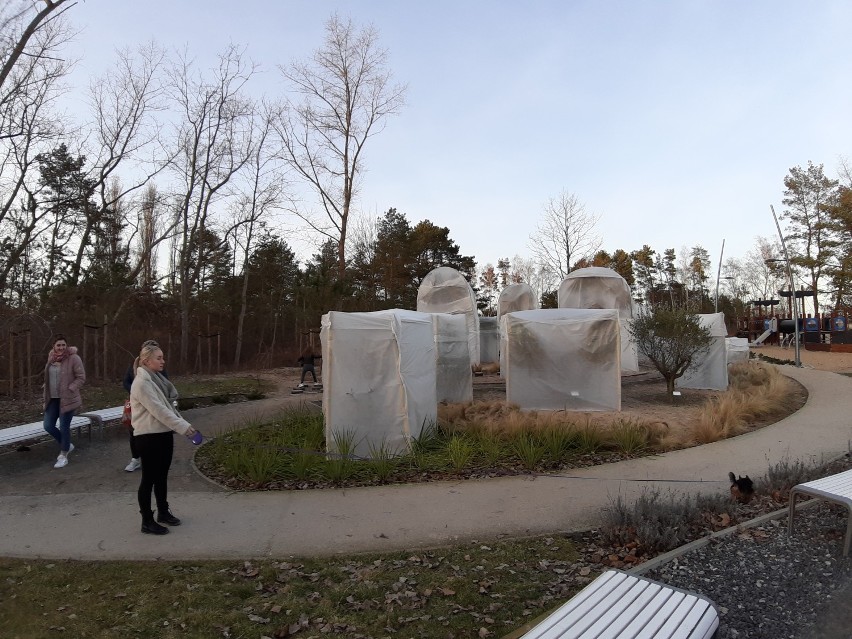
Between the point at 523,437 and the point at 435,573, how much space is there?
12.7 ft

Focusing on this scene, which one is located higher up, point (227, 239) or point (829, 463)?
→ point (227, 239)

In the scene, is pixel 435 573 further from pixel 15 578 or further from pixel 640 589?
pixel 15 578

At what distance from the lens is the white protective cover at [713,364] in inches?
559

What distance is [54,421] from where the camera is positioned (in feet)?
25.1

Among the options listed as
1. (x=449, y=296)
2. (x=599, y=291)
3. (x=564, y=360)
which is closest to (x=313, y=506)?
(x=564, y=360)

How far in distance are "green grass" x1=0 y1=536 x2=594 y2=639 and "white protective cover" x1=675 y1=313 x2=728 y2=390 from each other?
11.5 meters

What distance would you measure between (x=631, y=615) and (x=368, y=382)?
5.36m

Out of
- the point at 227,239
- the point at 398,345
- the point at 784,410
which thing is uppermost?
the point at 227,239

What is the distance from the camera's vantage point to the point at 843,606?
3.37 metres

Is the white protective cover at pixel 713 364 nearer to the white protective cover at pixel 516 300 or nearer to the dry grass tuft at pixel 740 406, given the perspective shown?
the dry grass tuft at pixel 740 406

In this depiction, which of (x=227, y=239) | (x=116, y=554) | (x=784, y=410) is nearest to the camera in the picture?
(x=116, y=554)

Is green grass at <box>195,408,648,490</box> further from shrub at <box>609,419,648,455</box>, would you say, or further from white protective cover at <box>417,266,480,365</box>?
white protective cover at <box>417,266,480,365</box>

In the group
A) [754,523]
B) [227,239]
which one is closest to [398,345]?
[754,523]

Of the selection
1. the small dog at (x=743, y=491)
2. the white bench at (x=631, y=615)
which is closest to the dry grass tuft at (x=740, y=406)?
the small dog at (x=743, y=491)
